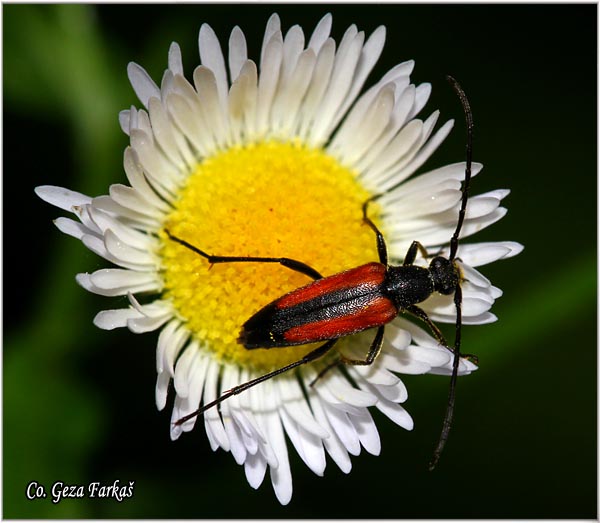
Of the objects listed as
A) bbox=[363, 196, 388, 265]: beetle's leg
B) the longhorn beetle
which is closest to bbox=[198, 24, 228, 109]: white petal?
the longhorn beetle

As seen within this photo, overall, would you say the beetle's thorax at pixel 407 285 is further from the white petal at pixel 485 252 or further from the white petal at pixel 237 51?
the white petal at pixel 237 51

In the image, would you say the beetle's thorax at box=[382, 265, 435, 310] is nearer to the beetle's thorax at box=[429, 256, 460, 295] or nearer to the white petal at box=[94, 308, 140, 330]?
the beetle's thorax at box=[429, 256, 460, 295]

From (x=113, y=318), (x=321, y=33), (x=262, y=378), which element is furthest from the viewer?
(x=321, y=33)

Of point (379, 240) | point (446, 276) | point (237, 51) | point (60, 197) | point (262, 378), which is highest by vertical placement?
point (237, 51)

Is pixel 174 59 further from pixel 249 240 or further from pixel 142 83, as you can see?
pixel 249 240

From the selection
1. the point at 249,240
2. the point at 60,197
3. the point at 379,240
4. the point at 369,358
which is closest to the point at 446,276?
the point at 379,240

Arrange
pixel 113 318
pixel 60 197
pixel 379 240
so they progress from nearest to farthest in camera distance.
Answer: pixel 113 318 < pixel 60 197 < pixel 379 240

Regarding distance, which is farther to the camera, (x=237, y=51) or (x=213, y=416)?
(x=237, y=51)

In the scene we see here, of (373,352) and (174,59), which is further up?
(174,59)
